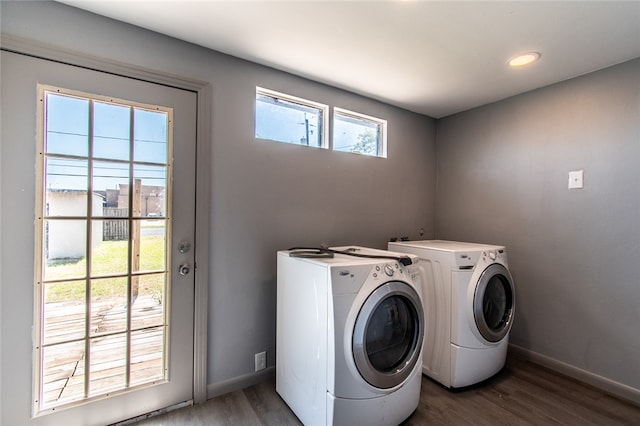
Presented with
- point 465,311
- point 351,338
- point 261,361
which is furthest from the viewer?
point 261,361

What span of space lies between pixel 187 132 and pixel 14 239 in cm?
99

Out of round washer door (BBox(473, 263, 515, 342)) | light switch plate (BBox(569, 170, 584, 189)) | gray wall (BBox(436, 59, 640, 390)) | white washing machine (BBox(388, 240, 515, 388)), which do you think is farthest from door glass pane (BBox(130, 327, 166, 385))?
light switch plate (BBox(569, 170, 584, 189))

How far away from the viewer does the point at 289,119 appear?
2.24 metres

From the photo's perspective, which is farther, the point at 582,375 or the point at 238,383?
the point at 582,375

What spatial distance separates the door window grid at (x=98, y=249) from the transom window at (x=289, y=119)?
2.11ft

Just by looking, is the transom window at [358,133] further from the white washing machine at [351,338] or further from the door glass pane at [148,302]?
the door glass pane at [148,302]

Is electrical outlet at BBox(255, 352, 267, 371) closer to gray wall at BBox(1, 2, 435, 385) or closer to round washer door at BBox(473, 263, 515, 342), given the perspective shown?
gray wall at BBox(1, 2, 435, 385)

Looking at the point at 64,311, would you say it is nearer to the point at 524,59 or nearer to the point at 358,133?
the point at 358,133

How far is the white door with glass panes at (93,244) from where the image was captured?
4.48ft

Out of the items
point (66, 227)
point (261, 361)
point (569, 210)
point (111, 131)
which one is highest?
Answer: point (111, 131)

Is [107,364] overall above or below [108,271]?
below

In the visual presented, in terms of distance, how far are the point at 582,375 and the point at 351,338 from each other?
2006mm

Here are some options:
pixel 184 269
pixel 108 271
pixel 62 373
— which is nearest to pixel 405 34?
pixel 184 269

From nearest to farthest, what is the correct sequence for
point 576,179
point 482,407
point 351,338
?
point 351,338 → point 482,407 → point 576,179
